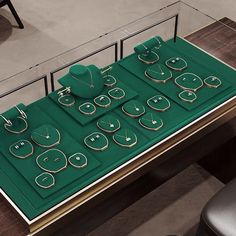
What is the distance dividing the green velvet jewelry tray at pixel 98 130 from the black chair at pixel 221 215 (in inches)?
14.0

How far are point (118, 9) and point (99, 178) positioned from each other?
2684 millimetres

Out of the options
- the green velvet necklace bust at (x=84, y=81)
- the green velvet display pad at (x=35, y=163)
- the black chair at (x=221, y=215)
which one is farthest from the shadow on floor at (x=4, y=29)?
the black chair at (x=221, y=215)

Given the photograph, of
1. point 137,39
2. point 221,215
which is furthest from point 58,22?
point 221,215

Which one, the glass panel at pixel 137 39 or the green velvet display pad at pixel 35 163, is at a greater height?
the glass panel at pixel 137 39

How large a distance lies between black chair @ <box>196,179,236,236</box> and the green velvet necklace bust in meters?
0.73

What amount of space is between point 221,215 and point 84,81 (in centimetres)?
86

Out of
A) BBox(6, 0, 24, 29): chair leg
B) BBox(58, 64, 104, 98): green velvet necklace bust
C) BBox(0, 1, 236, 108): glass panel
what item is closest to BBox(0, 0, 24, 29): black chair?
BBox(6, 0, 24, 29): chair leg

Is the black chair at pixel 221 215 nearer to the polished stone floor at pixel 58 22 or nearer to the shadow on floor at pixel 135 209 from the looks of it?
the shadow on floor at pixel 135 209

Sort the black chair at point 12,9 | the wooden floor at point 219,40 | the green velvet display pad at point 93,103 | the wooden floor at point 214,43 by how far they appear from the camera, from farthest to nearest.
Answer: the black chair at point 12,9 → the wooden floor at point 219,40 → the wooden floor at point 214,43 → the green velvet display pad at point 93,103

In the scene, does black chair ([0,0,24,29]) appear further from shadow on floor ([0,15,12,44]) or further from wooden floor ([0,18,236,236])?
wooden floor ([0,18,236,236])

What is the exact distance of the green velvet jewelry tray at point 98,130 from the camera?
2.24m

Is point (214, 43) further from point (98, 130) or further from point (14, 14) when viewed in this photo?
point (14, 14)

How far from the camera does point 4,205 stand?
7.54 ft

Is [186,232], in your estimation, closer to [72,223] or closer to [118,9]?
[72,223]
